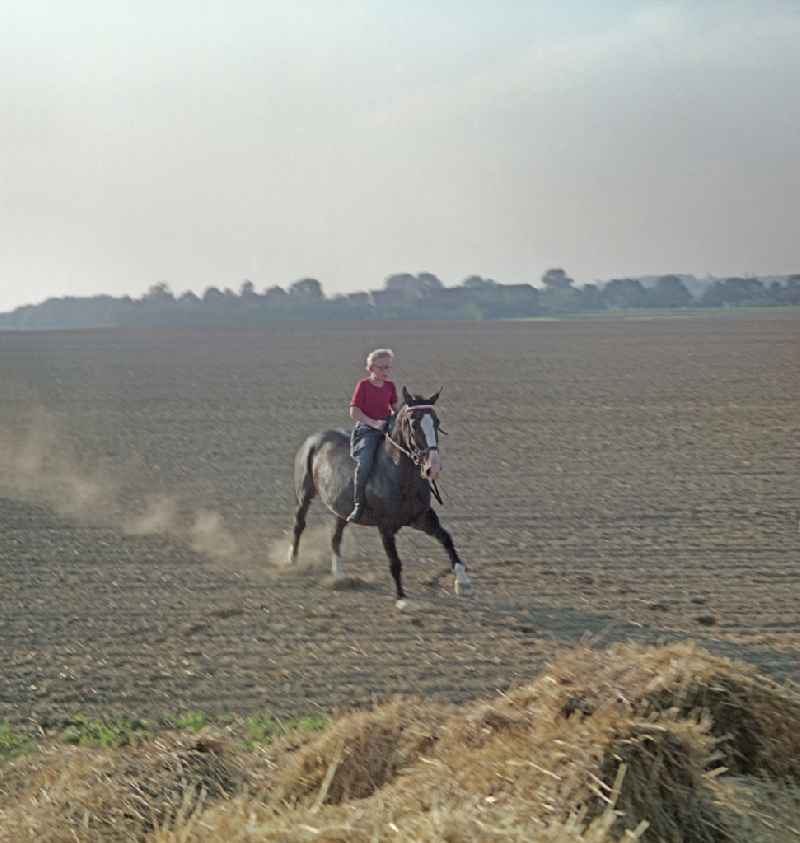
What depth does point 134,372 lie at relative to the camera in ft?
151

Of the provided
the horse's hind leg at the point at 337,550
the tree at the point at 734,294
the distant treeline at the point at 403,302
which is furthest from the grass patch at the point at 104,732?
the tree at the point at 734,294

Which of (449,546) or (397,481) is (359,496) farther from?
(449,546)

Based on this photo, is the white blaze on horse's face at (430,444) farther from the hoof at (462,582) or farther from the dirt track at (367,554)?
the dirt track at (367,554)

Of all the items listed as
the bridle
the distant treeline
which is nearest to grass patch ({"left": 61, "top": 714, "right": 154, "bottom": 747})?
the bridle

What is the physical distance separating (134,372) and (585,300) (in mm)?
114458

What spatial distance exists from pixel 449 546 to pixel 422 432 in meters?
1.29

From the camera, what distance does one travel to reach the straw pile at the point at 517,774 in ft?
13.3

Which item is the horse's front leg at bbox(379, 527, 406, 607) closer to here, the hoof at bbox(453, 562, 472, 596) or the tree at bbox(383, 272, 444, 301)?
the hoof at bbox(453, 562, 472, 596)

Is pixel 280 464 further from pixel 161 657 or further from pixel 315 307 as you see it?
pixel 315 307

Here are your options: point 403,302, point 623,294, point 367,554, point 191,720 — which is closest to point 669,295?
point 623,294

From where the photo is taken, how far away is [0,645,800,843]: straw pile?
4051mm

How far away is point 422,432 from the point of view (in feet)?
34.4

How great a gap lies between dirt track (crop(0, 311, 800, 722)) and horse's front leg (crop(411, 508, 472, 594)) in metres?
0.20

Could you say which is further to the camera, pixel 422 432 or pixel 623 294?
pixel 623 294
